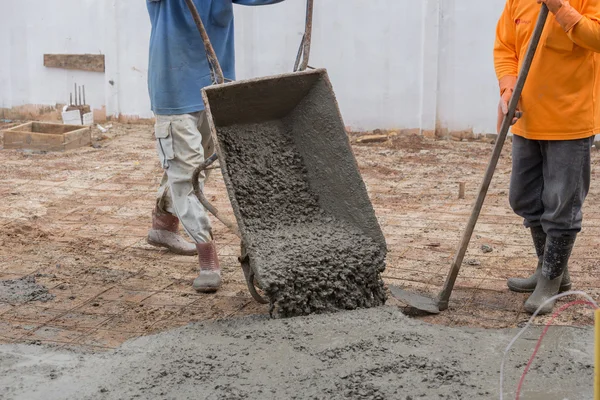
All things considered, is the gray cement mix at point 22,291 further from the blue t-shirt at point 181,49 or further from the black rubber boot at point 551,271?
the black rubber boot at point 551,271

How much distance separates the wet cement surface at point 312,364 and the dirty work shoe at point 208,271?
2.14 ft

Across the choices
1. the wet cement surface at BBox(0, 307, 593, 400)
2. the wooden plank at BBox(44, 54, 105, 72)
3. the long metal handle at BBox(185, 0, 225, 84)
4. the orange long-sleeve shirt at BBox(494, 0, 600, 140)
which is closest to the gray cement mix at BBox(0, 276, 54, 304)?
the wet cement surface at BBox(0, 307, 593, 400)

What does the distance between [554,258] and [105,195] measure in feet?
12.7

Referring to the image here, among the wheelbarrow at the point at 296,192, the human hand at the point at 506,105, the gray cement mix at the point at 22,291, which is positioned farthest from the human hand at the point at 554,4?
the gray cement mix at the point at 22,291

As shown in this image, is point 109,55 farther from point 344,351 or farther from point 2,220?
point 344,351

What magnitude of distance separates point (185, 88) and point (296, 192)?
84cm

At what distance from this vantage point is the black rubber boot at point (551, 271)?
395 centimetres

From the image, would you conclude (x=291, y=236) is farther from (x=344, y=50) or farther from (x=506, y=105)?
(x=344, y=50)

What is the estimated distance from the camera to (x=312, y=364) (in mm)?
3164

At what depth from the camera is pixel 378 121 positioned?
30.1 feet

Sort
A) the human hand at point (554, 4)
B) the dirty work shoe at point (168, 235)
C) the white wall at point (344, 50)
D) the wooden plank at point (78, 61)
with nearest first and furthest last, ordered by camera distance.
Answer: the human hand at point (554, 4) → the dirty work shoe at point (168, 235) → the white wall at point (344, 50) → the wooden plank at point (78, 61)

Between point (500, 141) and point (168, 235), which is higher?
point (500, 141)


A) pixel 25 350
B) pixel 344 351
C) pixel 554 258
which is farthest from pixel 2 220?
pixel 554 258

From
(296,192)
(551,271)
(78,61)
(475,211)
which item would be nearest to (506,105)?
(475,211)
